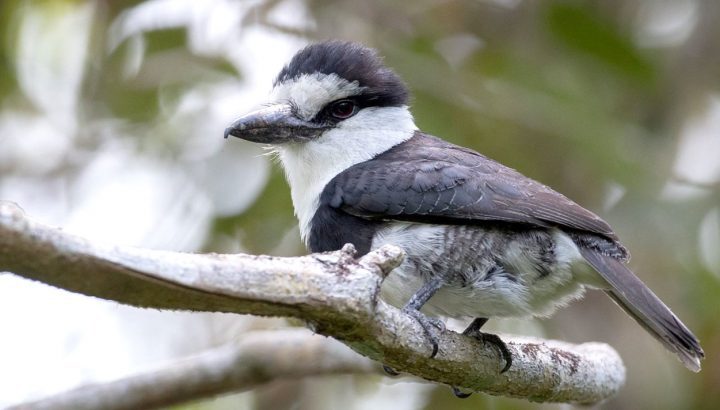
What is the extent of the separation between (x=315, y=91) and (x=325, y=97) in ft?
0.14

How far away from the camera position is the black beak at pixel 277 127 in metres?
3.50

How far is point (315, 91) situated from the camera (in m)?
3.58

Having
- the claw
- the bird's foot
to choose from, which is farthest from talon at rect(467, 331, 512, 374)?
the bird's foot

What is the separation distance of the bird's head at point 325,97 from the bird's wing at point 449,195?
0.92 ft

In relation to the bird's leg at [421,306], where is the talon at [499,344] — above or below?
below

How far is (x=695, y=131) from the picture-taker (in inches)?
218

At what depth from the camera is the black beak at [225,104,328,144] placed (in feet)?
11.5

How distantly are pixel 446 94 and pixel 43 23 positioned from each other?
2242mm

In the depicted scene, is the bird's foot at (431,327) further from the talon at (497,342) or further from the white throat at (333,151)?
the white throat at (333,151)

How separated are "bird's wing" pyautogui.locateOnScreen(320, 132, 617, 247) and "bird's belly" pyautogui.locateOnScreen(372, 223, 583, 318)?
0.05m

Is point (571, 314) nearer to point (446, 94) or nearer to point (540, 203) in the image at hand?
point (446, 94)

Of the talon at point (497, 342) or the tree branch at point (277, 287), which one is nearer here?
the tree branch at point (277, 287)

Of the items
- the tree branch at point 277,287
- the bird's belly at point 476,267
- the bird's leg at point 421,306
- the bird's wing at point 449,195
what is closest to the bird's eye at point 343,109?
the bird's wing at point 449,195

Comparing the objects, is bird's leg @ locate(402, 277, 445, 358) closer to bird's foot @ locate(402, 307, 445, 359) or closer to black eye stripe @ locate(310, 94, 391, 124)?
bird's foot @ locate(402, 307, 445, 359)
